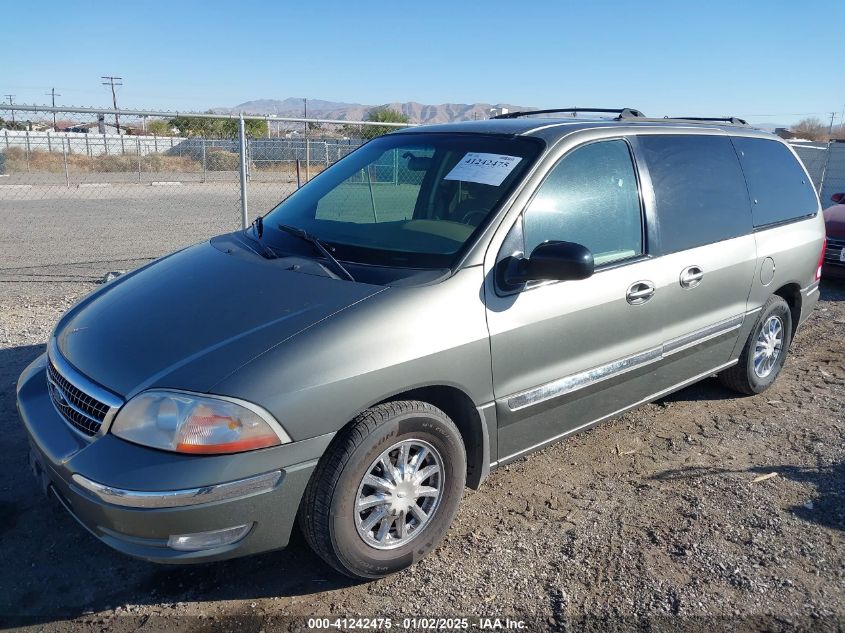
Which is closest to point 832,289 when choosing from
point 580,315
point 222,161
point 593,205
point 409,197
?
point 593,205

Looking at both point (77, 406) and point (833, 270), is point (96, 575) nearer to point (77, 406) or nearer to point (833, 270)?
point (77, 406)

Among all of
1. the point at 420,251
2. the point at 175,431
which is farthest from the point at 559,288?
the point at 175,431

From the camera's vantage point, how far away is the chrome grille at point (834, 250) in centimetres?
853

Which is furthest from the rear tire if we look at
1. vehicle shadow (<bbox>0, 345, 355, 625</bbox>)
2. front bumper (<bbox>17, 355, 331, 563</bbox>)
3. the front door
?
front bumper (<bbox>17, 355, 331, 563</bbox>)

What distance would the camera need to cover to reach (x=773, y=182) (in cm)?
496

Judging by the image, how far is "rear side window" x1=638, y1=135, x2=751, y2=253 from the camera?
4000 millimetres

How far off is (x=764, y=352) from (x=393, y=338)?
11.5ft

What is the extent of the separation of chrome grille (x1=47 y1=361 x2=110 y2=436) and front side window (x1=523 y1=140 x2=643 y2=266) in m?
1.97

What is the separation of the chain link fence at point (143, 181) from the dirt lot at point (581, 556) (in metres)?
4.85

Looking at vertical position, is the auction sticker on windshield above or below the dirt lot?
above

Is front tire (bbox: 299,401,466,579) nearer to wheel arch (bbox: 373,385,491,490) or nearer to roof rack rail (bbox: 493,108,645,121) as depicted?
wheel arch (bbox: 373,385,491,490)

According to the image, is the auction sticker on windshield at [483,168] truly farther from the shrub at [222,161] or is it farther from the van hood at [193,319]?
the shrub at [222,161]

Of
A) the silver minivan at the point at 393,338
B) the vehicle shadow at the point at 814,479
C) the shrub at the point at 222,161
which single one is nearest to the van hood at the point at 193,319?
the silver minivan at the point at 393,338

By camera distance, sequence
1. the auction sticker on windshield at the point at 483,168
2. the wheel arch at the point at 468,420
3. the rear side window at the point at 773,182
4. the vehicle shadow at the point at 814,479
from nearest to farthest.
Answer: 1. the wheel arch at the point at 468,420
2. the auction sticker on windshield at the point at 483,168
3. the vehicle shadow at the point at 814,479
4. the rear side window at the point at 773,182
